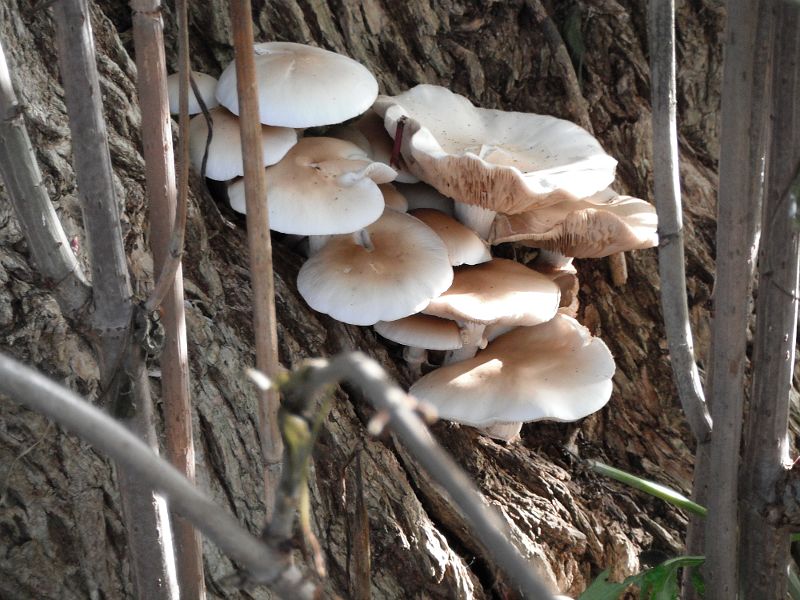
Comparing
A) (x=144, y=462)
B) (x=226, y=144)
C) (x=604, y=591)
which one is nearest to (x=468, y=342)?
(x=604, y=591)

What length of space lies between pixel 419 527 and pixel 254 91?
4.16ft

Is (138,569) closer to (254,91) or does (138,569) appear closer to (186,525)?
(186,525)

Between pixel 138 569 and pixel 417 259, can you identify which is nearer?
pixel 138 569

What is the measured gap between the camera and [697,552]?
2090mm

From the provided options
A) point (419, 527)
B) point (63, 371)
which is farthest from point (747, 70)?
point (63, 371)

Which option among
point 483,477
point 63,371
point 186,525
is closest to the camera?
point 186,525

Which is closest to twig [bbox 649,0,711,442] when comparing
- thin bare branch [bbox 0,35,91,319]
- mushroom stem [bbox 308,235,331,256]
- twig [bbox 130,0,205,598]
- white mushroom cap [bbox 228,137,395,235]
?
white mushroom cap [bbox 228,137,395,235]

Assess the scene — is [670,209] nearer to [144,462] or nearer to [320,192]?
[320,192]

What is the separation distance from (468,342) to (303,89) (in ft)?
2.67

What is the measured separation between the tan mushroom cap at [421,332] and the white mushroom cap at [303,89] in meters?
0.56

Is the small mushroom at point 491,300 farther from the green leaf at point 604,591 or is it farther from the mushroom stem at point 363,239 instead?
the green leaf at point 604,591

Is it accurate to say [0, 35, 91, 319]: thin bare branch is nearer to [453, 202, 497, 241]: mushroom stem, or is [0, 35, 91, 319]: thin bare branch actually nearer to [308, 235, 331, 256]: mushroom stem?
[308, 235, 331, 256]: mushroom stem

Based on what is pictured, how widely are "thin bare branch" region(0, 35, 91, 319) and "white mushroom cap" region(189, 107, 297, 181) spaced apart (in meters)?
0.74

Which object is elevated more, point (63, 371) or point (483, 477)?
point (63, 371)
